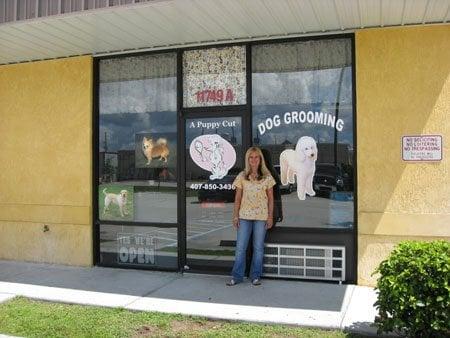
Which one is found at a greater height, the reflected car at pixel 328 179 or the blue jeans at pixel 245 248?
the reflected car at pixel 328 179

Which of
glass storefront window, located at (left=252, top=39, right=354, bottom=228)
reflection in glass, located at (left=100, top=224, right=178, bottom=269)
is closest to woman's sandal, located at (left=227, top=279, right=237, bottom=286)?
glass storefront window, located at (left=252, top=39, right=354, bottom=228)

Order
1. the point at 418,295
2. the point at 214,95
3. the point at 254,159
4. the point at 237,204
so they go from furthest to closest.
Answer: the point at 214,95, the point at 237,204, the point at 254,159, the point at 418,295

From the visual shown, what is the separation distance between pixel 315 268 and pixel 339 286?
403mm

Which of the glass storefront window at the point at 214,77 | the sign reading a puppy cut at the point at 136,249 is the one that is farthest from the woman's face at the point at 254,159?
the sign reading a puppy cut at the point at 136,249

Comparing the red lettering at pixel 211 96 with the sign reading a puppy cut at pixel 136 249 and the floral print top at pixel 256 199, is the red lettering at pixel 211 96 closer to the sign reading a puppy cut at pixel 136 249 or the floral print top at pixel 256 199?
the floral print top at pixel 256 199

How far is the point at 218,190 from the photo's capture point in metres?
7.39

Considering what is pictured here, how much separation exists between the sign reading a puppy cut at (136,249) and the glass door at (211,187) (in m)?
0.61

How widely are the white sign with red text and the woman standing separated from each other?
1.72 m

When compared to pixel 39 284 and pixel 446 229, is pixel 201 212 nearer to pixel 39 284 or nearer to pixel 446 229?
pixel 39 284

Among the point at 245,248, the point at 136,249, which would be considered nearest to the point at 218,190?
the point at 245,248

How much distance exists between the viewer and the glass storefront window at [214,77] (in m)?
7.38

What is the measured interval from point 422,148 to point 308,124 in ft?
4.78

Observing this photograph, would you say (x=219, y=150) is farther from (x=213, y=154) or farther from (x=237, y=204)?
(x=237, y=204)

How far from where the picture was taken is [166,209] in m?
7.71
